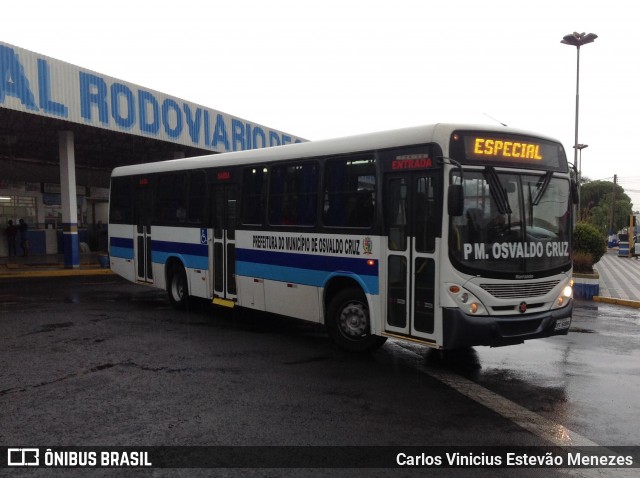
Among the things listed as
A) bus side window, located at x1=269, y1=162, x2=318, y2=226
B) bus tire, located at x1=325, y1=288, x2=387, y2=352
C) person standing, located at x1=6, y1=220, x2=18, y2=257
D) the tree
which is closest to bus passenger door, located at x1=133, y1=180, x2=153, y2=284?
bus side window, located at x1=269, y1=162, x2=318, y2=226

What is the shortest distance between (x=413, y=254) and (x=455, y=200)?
101 cm

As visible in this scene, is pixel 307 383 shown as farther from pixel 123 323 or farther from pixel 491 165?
pixel 123 323

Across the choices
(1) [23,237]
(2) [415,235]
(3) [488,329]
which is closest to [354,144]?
(2) [415,235]

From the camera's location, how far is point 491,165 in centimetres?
689

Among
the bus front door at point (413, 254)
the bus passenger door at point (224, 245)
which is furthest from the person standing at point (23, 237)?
the bus front door at point (413, 254)

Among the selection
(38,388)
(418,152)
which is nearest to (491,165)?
(418,152)

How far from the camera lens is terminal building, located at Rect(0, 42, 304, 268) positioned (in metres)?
16.9

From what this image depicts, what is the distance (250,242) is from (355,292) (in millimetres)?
2746

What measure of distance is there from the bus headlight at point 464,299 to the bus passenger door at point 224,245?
4933mm

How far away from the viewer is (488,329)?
6.58m

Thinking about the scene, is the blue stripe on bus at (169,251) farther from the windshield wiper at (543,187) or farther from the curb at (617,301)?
the curb at (617,301)

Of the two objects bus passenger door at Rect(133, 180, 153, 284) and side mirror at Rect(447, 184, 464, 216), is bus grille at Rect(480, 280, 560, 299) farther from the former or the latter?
bus passenger door at Rect(133, 180, 153, 284)

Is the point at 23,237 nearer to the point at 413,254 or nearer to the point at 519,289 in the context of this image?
the point at 413,254

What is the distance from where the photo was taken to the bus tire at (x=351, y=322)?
25.8 ft
